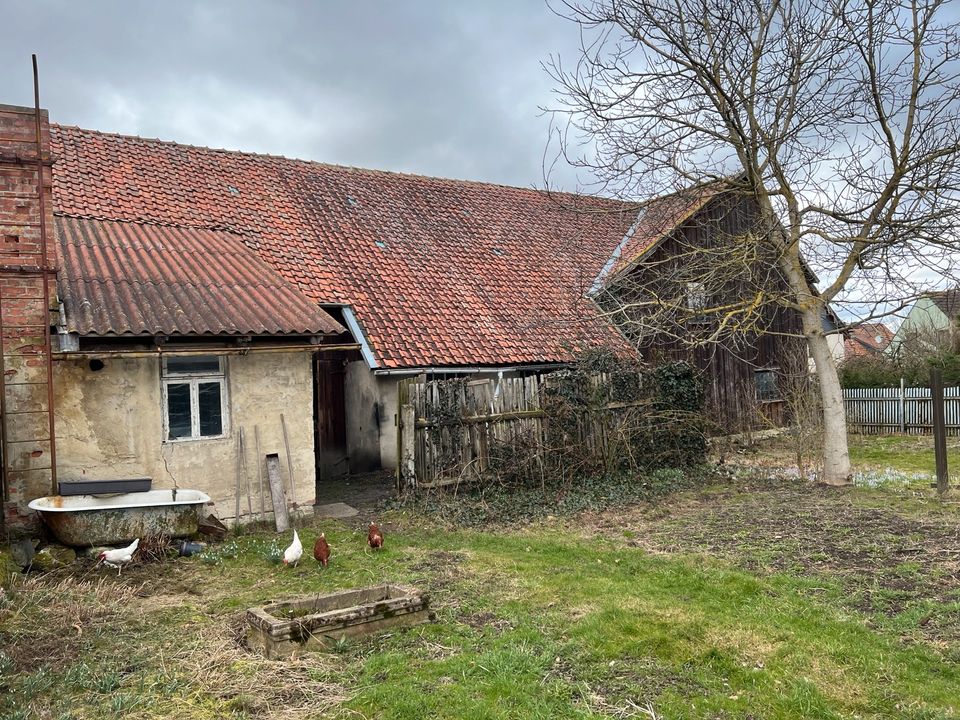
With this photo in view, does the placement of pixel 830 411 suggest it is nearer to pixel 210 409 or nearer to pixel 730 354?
pixel 730 354

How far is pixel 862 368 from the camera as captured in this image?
71.8ft

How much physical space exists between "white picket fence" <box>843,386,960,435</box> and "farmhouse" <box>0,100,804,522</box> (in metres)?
3.84

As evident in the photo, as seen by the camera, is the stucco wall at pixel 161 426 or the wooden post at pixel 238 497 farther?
the wooden post at pixel 238 497

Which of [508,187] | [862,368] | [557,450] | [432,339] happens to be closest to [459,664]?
[557,450]

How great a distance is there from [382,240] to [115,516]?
9.02 metres

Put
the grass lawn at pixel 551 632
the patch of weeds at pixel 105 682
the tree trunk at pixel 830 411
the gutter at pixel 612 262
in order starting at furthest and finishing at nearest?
1. the gutter at pixel 612 262
2. the tree trunk at pixel 830 411
3. the patch of weeds at pixel 105 682
4. the grass lawn at pixel 551 632

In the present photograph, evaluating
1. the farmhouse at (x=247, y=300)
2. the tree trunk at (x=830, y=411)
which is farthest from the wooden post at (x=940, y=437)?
the farmhouse at (x=247, y=300)

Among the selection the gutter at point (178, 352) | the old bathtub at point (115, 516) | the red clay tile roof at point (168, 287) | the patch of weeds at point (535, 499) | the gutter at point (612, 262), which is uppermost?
the gutter at point (612, 262)

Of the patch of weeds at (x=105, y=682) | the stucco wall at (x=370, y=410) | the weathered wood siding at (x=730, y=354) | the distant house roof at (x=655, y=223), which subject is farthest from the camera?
the weathered wood siding at (x=730, y=354)

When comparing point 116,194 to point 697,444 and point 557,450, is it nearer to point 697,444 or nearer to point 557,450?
point 557,450

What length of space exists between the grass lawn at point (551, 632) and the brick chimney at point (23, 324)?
67.6 inches

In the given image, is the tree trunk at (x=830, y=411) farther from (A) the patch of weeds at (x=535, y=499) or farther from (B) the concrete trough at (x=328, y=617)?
(B) the concrete trough at (x=328, y=617)

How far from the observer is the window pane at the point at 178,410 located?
9.71 meters

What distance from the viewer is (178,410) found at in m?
9.78
